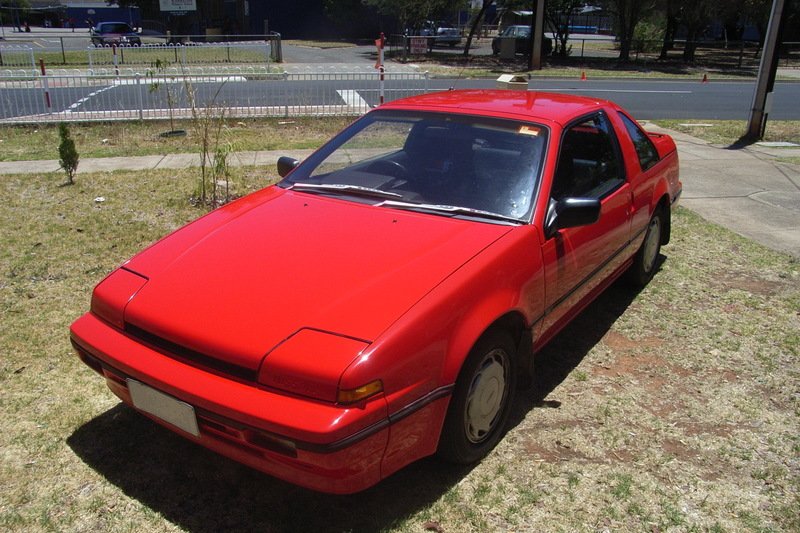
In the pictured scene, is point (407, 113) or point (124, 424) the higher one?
point (407, 113)

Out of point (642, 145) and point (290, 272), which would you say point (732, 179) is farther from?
point (290, 272)

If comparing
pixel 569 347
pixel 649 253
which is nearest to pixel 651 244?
pixel 649 253

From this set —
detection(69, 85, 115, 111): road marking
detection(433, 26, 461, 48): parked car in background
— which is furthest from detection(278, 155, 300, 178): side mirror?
detection(433, 26, 461, 48): parked car in background

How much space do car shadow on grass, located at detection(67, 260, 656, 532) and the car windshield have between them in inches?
47.1

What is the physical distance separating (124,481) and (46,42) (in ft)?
130

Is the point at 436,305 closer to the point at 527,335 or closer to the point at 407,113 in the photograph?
the point at 527,335

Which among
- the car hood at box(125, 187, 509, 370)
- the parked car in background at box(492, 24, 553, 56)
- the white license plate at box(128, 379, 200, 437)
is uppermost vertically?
the parked car in background at box(492, 24, 553, 56)

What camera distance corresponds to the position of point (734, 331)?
4.64 meters

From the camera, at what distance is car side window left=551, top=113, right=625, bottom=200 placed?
12.5 ft

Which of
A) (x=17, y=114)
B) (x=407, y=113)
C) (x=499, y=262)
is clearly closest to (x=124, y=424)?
(x=499, y=262)

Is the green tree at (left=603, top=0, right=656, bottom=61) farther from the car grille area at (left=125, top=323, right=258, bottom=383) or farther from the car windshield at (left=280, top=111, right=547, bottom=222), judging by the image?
the car grille area at (left=125, top=323, right=258, bottom=383)

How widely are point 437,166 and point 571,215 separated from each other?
805 millimetres

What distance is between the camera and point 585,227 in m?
3.85

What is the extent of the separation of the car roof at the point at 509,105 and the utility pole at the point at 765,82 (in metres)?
8.90
